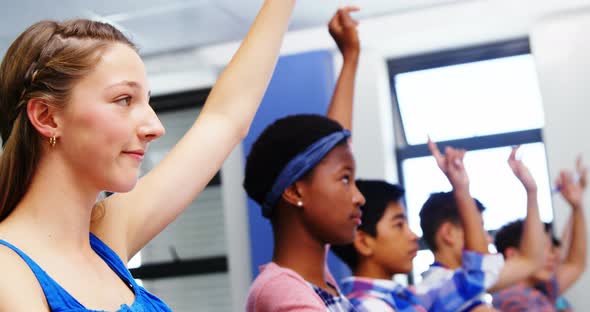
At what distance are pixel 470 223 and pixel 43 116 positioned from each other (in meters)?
1.77

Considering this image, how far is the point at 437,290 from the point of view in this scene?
7.19 ft

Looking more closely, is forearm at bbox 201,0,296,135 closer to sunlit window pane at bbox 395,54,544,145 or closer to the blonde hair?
the blonde hair

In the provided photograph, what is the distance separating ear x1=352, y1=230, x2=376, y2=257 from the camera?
1.99 metres

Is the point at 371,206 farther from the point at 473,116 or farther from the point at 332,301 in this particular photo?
the point at 473,116

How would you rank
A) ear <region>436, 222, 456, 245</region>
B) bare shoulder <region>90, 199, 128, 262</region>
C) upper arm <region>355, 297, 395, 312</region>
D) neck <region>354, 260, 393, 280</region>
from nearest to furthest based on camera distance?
bare shoulder <region>90, 199, 128, 262</region> → upper arm <region>355, 297, 395, 312</region> → neck <region>354, 260, 393, 280</region> → ear <region>436, 222, 456, 245</region>

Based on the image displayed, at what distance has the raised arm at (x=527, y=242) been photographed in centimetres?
251

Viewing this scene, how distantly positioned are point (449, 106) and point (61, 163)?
3.09 m

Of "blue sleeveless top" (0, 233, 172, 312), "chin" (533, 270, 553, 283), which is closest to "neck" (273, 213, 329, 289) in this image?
"blue sleeveless top" (0, 233, 172, 312)

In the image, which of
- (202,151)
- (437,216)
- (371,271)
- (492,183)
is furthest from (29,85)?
(492,183)

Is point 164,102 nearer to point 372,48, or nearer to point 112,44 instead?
point 372,48

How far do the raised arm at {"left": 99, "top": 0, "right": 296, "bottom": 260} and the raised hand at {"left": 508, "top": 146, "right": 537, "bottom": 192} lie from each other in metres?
1.85

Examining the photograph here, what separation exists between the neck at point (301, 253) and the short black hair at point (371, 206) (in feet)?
1.49

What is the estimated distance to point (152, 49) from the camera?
12.3 feet

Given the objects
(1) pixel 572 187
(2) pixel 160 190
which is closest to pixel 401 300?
(2) pixel 160 190
